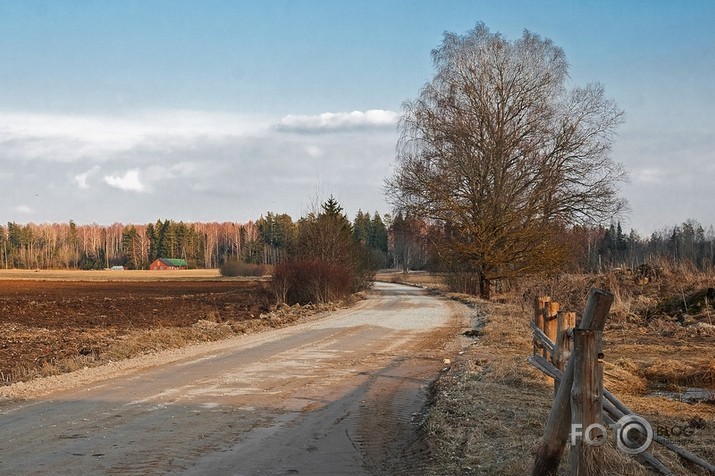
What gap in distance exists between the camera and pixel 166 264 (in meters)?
153

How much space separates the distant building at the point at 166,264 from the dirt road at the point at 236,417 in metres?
139

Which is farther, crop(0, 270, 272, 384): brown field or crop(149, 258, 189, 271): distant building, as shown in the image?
crop(149, 258, 189, 271): distant building

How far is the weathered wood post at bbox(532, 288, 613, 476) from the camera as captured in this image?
5566mm

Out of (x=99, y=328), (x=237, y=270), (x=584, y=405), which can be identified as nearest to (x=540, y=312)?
(x=584, y=405)

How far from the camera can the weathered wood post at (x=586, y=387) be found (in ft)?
18.2

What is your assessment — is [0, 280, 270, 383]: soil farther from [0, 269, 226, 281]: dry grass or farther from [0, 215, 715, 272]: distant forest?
[0, 215, 715, 272]: distant forest

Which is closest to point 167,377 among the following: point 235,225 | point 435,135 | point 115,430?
point 115,430

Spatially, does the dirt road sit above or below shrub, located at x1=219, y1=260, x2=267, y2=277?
below

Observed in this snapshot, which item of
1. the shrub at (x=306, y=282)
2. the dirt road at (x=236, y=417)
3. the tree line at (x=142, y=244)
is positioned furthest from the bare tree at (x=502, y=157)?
the tree line at (x=142, y=244)

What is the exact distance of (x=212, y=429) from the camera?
9.20 m

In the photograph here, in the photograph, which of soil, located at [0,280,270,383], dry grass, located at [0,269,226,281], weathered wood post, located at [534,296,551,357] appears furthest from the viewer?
dry grass, located at [0,269,226,281]

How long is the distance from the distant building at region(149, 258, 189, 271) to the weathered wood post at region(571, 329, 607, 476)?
151189mm

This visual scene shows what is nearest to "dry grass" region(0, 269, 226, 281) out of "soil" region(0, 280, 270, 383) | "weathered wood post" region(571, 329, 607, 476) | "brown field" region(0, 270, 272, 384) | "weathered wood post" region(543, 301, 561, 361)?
"brown field" region(0, 270, 272, 384)

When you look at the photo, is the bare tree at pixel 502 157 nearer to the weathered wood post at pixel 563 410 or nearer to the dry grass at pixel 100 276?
the weathered wood post at pixel 563 410
